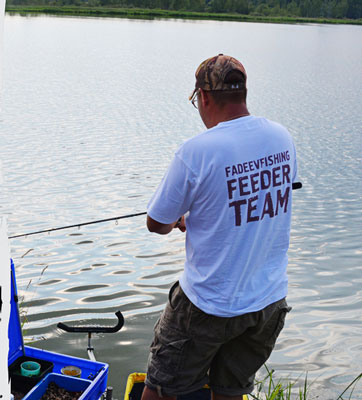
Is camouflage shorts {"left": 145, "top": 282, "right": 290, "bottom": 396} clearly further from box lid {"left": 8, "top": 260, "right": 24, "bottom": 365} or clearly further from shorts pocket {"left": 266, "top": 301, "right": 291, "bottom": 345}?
box lid {"left": 8, "top": 260, "right": 24, "bottom": 365}

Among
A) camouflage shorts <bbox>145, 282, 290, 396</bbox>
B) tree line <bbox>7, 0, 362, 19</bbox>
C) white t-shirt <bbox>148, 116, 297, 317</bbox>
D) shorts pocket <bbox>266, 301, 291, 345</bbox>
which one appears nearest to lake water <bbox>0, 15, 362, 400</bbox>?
camouflage shorts <bbox>145, 282, 290, 396</bbox>

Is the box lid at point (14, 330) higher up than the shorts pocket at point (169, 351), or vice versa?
the shorts pocket at point (169, 351)

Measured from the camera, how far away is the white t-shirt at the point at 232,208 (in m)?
1.96

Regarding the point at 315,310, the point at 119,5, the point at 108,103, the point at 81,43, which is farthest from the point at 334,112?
the point at 119,5

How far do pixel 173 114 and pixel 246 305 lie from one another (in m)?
12.2

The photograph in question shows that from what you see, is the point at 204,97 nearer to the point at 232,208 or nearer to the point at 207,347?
the point at 232,208

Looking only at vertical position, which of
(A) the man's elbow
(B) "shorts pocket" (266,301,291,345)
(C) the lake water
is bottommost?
(C) the lake water

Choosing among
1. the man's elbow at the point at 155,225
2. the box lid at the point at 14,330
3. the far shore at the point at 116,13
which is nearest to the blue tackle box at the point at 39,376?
the box lid at the point at 14,330

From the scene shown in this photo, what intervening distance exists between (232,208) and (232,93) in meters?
0.41

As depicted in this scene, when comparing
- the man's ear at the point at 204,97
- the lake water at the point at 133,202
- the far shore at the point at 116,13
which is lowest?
the lake water at the point at 133,202

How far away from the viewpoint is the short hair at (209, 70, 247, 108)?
2.04 meters

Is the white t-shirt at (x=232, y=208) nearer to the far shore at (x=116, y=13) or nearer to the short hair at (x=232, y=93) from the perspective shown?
the short hair at (x=232, y=93)

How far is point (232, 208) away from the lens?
1.99 m

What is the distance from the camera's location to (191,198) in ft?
6.57
